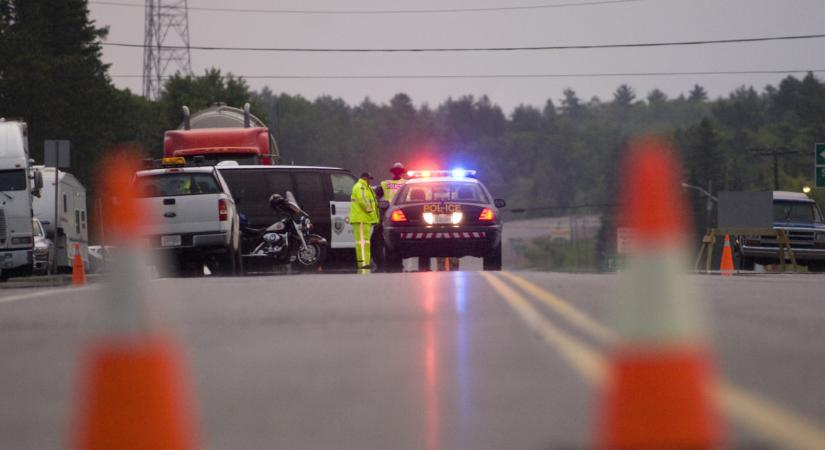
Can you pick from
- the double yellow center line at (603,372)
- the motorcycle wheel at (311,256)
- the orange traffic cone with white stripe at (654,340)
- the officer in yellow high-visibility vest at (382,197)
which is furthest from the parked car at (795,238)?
the orange traffic cone with white stripe at (654,340)

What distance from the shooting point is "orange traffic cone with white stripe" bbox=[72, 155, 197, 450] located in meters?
4.69

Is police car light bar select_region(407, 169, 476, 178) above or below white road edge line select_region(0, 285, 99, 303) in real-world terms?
above

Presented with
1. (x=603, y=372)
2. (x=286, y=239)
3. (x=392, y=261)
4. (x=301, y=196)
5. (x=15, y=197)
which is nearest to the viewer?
(x=603, y=372)

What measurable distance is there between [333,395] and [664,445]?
7.73 feet

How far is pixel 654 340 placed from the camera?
4875mm

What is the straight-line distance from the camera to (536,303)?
39.6ft

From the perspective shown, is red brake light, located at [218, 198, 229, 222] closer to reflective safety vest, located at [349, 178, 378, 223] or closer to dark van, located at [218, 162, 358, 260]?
reflective safety vest, located at [349, 178, 378, 223]

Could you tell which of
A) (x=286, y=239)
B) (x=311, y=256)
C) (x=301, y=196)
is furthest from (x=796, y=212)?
(x=286, y=239)

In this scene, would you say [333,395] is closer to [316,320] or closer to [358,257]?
[316,320]

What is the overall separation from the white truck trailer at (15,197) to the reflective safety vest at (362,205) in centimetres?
1016

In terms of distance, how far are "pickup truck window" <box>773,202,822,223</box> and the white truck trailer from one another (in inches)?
722

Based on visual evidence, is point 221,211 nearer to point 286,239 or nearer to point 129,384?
point 286,239

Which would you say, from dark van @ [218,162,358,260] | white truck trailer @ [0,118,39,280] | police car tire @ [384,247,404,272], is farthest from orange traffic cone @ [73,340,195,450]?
white truck trailer @ [0,118,39,280]

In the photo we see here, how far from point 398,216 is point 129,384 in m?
18.3
